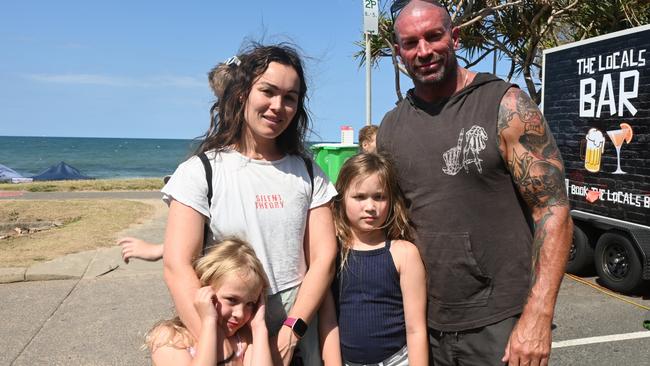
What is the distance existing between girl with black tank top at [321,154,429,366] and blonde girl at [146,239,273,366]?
39 cm

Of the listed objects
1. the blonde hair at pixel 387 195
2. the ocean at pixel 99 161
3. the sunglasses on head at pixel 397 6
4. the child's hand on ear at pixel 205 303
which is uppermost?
the sunglasses on head at pixel 397 6

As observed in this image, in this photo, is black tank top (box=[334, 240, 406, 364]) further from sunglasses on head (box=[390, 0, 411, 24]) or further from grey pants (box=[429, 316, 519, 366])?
sunglasses on head (box=[390, 0, 411, 24])

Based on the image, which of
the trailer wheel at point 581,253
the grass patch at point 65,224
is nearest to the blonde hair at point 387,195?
the trailer wheel at point 581,253

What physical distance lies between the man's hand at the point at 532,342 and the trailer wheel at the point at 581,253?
549 centimetres

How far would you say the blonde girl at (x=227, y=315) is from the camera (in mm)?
1987

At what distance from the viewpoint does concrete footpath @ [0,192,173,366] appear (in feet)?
15.4

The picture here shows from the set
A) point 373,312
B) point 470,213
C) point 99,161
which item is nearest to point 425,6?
point 470,213

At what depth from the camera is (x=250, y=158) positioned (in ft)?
7.22

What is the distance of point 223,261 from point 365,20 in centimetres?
623

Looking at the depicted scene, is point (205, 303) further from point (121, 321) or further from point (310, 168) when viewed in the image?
point (121, 321)

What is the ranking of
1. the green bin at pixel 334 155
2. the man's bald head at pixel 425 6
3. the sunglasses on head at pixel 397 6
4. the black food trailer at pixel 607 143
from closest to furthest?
the man's bald head at pixel 425 6
the sunglasses on head at pixel 397 6
the black food trailer at pixel 607 143
the green bin at pixel 334 155

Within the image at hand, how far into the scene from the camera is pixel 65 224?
10430 millimetres

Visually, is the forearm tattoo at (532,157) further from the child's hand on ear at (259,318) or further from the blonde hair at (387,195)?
the child's hand on ear at (259,318)

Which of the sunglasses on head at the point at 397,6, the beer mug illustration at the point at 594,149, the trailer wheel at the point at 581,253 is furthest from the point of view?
the trailer wheel at the point at 581,253
